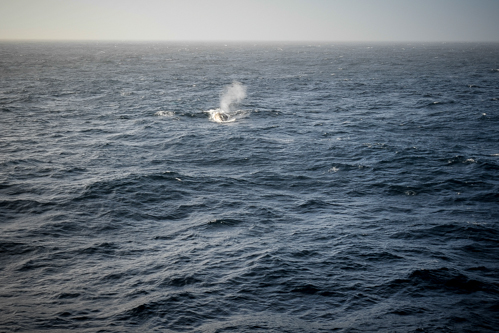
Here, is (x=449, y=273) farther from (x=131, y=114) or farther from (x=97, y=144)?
(x=131, y=114)

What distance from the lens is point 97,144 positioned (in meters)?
60.8

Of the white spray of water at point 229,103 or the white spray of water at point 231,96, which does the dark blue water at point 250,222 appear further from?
the white spray of water at point 231,96

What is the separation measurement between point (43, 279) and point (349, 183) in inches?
1186

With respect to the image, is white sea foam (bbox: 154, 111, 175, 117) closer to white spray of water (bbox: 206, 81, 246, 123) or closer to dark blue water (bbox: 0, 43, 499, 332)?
dark blue water (bbox: 0, 43, 499, 332)

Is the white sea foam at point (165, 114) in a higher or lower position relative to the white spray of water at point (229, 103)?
lower

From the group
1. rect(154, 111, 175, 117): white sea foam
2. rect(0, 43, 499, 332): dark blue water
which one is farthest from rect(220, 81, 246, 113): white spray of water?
rect(154, 111, 175, 117): white sea foam

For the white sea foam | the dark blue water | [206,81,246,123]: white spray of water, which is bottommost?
the dark blue water

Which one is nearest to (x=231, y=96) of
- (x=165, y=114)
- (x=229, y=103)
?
(x=229, y=103)

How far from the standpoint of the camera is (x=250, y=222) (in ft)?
124

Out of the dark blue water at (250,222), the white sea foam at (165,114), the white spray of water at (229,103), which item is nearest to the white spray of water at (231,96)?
the white spray of water at (229,103)

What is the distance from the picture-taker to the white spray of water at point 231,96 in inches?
3496

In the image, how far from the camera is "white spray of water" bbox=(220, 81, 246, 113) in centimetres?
8879

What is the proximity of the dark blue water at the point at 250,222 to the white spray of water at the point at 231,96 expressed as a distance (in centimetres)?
943

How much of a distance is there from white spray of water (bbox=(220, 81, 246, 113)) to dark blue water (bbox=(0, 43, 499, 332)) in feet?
30.9
